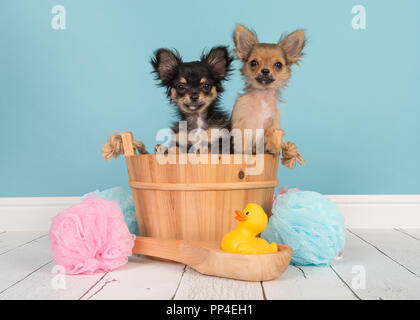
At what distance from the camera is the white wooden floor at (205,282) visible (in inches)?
50.2

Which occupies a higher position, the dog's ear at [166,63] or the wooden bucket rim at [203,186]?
the dog's ear at [166,63]

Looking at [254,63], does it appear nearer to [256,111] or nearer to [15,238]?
[256,111]

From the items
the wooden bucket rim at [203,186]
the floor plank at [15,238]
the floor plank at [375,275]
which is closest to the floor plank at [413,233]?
the floor plank at [375,275]

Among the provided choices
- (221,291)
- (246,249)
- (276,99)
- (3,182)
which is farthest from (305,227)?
(3,182)

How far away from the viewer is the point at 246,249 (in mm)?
1396

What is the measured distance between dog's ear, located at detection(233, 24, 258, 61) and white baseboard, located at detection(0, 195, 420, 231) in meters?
1.12

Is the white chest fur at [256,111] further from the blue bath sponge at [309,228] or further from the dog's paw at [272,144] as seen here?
the blue bath sponge at [309,228]

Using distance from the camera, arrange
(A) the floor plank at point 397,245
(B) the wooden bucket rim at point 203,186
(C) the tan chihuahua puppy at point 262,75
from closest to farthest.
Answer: (B) the wooden bucket rim at point 203,186
(A) the floor plank at point 397,245
(C) the tan chihuahua puppy at point 262,75

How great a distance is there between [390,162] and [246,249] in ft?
5.25

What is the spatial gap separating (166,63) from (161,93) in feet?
2.31

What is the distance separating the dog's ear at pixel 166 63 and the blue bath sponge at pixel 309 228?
72cm

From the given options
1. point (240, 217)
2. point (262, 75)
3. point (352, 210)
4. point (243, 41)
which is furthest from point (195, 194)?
point (352, 210)

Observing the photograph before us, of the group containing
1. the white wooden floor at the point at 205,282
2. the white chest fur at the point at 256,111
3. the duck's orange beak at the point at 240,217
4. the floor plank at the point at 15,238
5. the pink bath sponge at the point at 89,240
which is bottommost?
the floor plank at the point at 15,238
